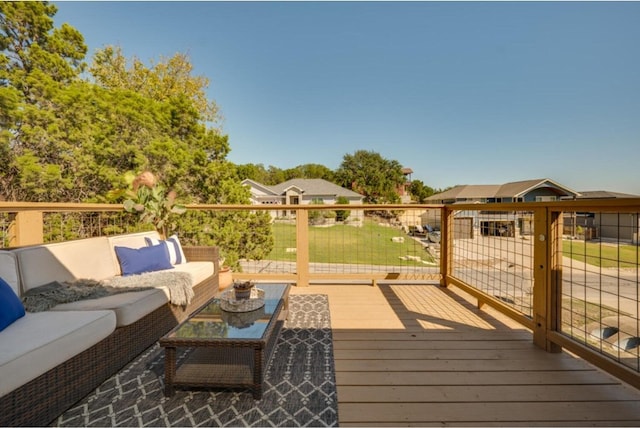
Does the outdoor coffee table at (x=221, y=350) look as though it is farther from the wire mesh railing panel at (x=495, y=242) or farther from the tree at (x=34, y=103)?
the tree at (x=34, y=103)

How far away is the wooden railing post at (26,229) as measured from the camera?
2.46m

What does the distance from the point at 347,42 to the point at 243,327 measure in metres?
9.19

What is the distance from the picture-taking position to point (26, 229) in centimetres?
251

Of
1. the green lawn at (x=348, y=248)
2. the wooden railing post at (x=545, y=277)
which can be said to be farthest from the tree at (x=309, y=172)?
the wooden railing post at (x=545, y=277)

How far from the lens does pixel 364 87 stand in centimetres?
1417

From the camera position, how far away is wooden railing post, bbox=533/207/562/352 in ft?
6.68

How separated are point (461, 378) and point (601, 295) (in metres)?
4.86

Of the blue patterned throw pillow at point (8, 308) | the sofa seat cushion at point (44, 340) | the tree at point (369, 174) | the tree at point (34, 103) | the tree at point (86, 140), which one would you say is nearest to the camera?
the sofa seat cushion at point (44, 340)

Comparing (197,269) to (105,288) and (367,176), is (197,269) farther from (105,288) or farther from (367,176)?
(367,176)

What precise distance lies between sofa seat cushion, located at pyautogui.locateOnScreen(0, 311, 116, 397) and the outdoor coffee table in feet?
1.46

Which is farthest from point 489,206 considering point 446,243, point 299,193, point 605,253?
point 299,193

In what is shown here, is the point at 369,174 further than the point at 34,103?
Yes

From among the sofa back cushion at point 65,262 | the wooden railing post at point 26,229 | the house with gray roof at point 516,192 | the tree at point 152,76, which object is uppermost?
the tree at point 152,76

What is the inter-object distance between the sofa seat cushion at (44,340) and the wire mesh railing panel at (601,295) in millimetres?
2244
